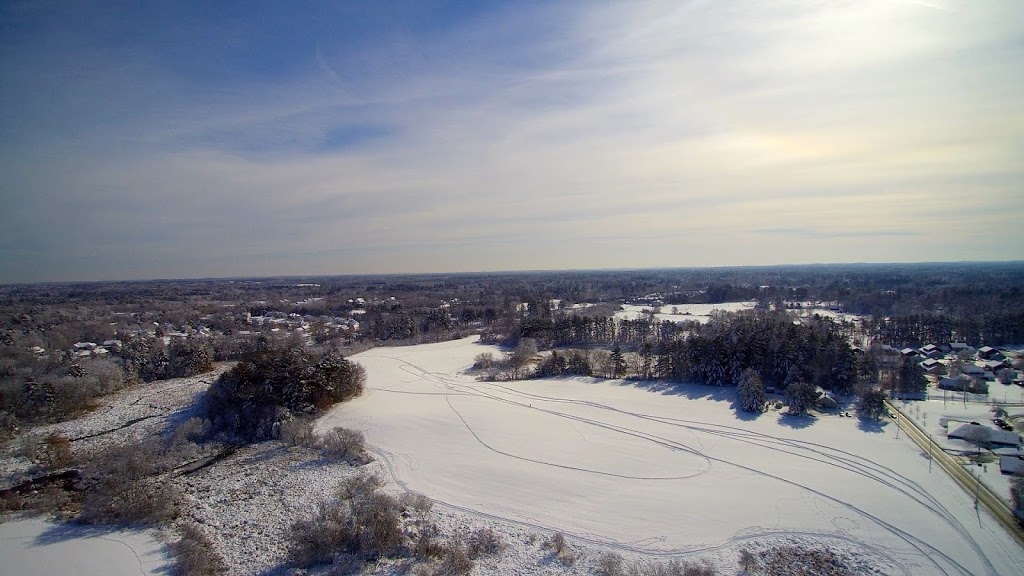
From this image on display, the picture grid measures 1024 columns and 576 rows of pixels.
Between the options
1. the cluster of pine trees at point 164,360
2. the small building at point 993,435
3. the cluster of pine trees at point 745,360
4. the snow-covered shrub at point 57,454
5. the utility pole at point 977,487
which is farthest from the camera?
the cluster of pine trees at point 164,360

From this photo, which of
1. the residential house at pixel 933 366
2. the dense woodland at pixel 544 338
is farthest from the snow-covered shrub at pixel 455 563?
the residential house at pixel 933 366

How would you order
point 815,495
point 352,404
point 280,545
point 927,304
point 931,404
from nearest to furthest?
point 280,545 → point 815,495 → point 931,404 → point 352,404 → point 927,304

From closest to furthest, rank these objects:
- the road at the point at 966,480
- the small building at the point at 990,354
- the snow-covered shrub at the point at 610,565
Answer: the snow-covered shrub at the point at 610,565, the road at the point at 966,480, the small building at the point at 990,354

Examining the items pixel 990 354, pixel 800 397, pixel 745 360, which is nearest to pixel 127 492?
pixel 800 397

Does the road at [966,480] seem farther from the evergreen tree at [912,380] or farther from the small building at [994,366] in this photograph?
the small building at [994,366]

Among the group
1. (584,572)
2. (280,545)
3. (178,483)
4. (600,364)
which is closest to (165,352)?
(178,483)

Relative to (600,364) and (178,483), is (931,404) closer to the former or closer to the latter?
(600,364)

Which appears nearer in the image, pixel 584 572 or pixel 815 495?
pixel 584 572

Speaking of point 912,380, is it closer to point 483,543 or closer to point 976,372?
point 976,372
